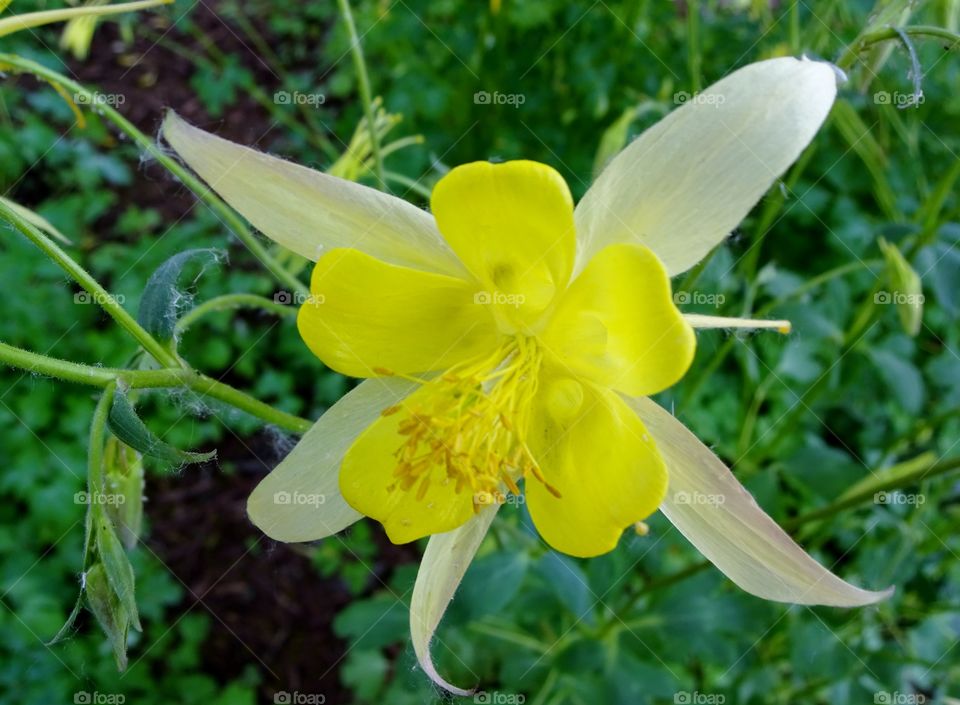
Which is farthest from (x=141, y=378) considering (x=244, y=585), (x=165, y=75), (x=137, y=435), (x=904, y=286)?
(x=165, y=75)

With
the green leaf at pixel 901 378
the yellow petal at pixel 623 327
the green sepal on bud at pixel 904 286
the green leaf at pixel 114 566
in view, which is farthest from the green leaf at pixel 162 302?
the green leaf at pixel 901 378

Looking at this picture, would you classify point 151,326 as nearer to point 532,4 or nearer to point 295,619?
point 532,4

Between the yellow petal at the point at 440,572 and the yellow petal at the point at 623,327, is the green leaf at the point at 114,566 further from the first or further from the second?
the yellow petal at the point at 623,327

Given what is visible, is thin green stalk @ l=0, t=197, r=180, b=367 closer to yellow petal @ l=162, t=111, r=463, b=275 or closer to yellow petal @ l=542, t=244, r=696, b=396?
yellow petal @ l=162, t=111, r=463, b=275

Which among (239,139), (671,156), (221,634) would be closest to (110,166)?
(239,139)

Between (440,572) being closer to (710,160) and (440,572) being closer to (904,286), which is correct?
(710,160)

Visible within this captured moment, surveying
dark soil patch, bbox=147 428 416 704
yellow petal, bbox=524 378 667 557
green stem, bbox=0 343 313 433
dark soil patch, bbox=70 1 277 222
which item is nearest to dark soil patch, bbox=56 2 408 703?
dark soil patch, bbox=147 428 416 704
